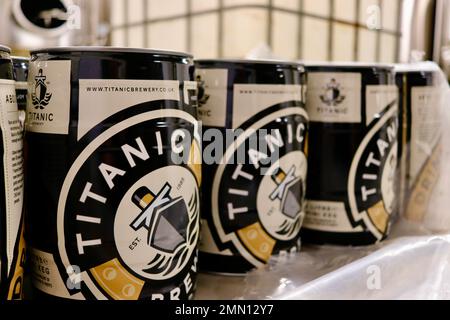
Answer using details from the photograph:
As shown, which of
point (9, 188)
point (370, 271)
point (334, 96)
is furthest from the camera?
point (334, 96)

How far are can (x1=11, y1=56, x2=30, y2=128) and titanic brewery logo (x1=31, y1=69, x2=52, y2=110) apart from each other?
0.09 meters

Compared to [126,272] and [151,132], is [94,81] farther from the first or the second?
[126,272]

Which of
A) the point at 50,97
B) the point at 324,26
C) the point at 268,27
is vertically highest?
the point at 268,27

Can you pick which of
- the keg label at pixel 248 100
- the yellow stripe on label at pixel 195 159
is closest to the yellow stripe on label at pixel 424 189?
the keg label at pixel 248 100

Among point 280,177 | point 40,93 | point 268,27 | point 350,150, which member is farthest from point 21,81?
point 268,27

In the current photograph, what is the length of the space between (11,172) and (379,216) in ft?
1.96

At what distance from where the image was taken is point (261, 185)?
0.73 metres

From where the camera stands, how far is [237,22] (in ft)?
8.23

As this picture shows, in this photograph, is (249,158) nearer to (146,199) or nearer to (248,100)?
(248,100)

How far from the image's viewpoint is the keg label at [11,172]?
1.72 feet

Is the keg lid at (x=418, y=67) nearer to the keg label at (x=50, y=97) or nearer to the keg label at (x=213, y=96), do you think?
the keg label at (x=213, y=96)

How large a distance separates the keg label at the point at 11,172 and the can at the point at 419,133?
0.66 meters

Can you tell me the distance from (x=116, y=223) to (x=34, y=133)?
0.14 metres
